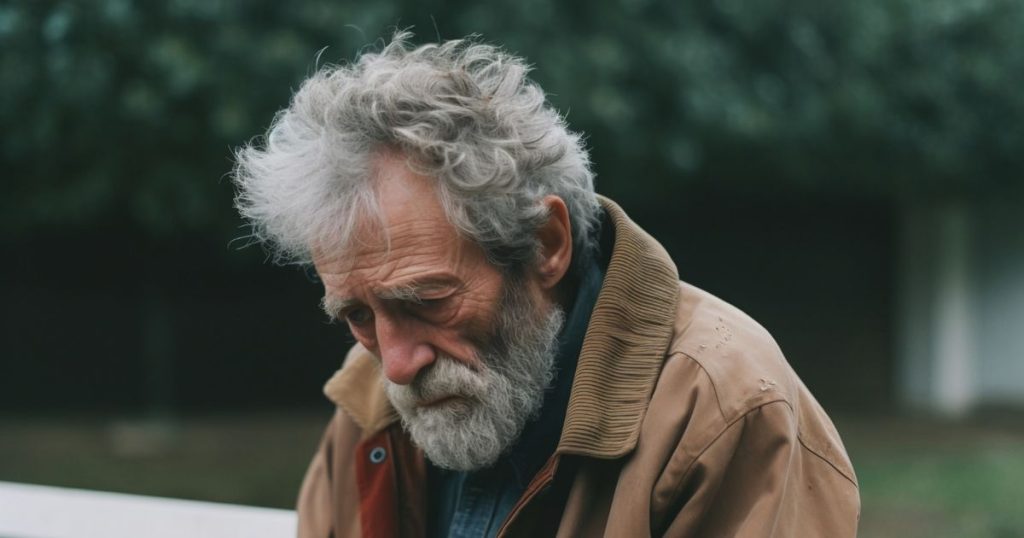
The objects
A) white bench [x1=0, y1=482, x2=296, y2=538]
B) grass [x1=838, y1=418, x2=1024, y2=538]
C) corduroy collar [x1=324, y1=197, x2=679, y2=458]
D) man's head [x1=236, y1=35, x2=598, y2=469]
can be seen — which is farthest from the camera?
grass [x1=838, y1=418, x2=1024, y2=538]

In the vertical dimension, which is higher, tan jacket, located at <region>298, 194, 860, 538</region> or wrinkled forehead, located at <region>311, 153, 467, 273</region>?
wrinkled forehead, located at <region>311, 153, 467, 273</region>

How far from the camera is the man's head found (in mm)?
1899

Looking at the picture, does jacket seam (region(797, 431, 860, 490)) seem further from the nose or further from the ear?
the nose

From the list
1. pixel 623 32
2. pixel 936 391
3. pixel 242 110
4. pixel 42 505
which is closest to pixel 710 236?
pixel 936 391

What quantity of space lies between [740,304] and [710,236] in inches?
30.0

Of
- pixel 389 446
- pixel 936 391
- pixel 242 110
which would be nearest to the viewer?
pixel 389 446

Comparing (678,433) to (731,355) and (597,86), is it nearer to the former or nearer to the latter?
(731,355)

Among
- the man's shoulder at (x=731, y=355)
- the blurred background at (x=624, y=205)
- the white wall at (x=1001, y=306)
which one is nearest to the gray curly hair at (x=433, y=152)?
the man's shoulder at (x=731, y=355)

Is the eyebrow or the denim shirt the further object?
the denim shirt

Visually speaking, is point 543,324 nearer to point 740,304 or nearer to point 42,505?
point 42,505

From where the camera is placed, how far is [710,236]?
1259 cm

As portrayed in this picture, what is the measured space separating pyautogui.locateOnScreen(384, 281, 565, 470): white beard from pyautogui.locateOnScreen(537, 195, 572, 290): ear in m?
0.05

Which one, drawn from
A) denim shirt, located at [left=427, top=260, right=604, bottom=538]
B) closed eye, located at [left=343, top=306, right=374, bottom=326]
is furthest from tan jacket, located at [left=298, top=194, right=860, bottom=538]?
closed eye, located at [left=343, top=306, right=374, bottom=326]

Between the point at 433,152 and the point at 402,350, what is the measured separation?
1.06ft
